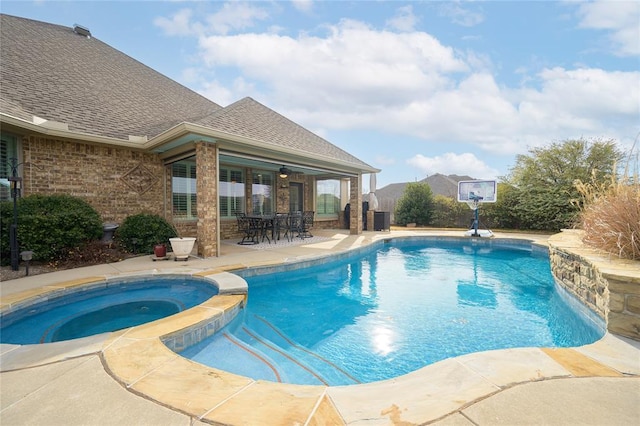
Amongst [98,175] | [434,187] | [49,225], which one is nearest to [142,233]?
[49,225]

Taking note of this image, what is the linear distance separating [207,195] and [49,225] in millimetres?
3038

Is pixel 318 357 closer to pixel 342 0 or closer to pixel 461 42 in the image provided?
pixel 342 0

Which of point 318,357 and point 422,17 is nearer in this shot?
point 318,357

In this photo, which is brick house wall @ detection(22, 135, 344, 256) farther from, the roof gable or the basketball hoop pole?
the basketball hoop pole

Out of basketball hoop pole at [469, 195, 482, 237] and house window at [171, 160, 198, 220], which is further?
basketball hoop pole at [469, 195, 482, 237]

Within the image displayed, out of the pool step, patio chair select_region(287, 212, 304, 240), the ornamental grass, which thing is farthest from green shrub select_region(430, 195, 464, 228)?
the pool step

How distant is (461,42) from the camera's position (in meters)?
8.47

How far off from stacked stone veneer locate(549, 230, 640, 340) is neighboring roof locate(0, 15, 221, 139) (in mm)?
9914

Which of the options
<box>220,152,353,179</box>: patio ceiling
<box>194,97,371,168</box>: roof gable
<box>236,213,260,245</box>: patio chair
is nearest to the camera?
<box>194,97,371,168</box>: roof gable

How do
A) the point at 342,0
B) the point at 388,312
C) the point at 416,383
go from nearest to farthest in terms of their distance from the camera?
the point at 416,383, the point at 388,312, the point at 342,0

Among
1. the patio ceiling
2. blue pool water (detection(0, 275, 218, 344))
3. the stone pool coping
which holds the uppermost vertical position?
the patio ceiling

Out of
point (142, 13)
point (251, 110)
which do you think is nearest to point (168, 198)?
point (251, 110)

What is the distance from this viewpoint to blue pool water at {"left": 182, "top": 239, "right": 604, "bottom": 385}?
304 cm

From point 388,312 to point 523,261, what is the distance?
6362 millimetres
